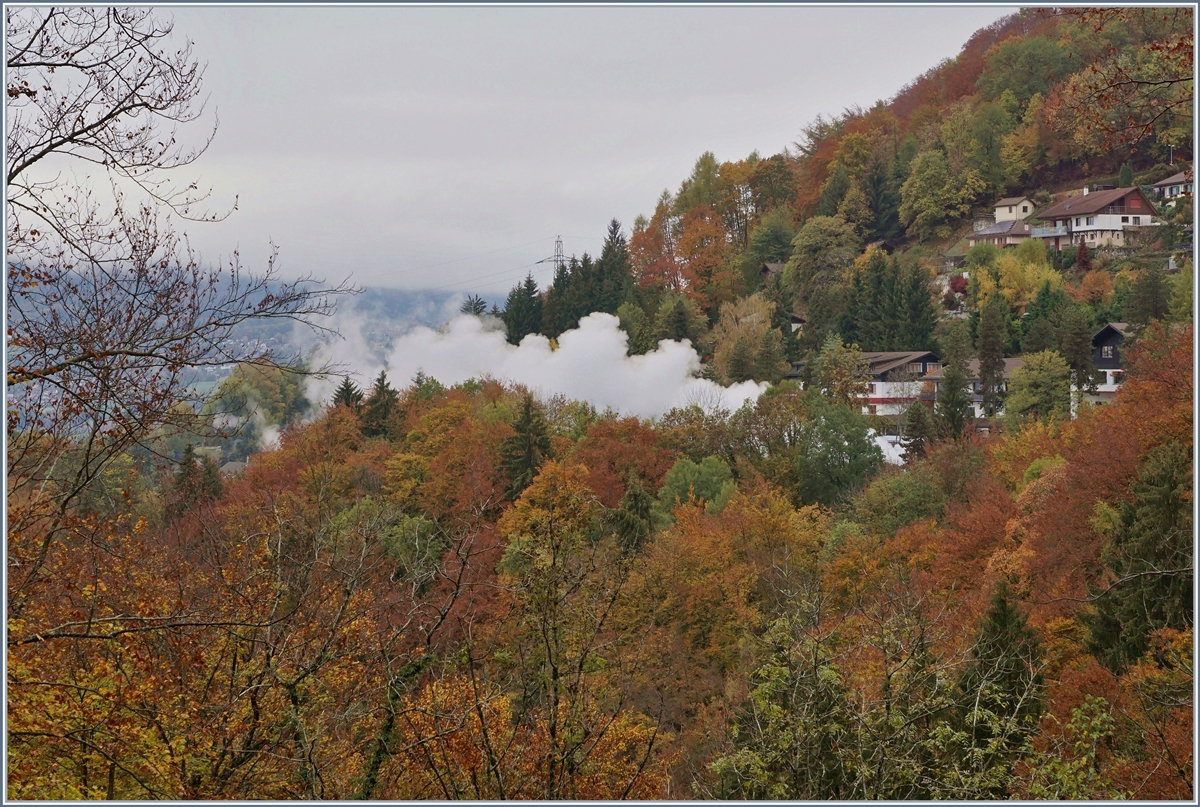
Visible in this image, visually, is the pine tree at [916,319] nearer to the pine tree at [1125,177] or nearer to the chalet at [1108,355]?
the chalet at [1108,355]

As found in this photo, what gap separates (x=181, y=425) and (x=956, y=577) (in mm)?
20489

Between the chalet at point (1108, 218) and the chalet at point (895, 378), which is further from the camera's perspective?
the chalet at point (1108, 218)

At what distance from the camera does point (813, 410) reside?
40.5m

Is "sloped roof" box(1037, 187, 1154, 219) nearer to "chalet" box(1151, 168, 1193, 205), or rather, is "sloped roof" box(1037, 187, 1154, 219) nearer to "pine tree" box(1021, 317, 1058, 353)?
"chalet" box(1151, 168, 1193, 205)

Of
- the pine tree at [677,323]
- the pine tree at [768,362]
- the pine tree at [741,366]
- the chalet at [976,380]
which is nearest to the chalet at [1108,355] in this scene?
the chalet at [976,380]

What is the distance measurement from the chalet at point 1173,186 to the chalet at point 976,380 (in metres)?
19.8

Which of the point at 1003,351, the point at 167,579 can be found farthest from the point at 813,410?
the point at 167,579

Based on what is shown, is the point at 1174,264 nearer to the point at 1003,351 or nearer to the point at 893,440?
the point at 1003,351

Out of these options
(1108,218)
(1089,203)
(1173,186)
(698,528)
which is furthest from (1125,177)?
(698,528)

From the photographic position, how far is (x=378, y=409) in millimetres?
44312

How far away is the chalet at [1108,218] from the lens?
6078 centimetres

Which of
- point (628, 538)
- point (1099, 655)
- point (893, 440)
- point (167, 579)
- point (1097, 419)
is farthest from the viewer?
point (893, 440)

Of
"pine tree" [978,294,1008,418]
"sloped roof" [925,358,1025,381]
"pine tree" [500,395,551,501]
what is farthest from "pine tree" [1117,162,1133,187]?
"pine tree" [500,395,551,501]

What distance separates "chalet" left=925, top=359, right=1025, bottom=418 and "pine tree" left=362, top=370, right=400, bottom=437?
23.0 meters
